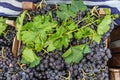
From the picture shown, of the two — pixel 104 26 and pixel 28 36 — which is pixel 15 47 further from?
pixel 104 26

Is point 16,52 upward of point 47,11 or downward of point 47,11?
downward

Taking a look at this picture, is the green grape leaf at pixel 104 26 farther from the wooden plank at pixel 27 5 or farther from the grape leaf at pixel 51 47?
the wooden plank at pixel 27 5

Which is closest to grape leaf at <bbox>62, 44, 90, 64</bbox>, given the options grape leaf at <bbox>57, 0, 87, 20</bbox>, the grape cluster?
the grape cluster

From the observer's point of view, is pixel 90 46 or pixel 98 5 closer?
pixel 90 46

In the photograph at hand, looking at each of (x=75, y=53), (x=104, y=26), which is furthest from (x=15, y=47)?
(x=104, y=26)

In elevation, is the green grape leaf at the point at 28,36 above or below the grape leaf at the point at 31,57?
above

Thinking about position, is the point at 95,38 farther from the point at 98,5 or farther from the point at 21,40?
the point at 21,40

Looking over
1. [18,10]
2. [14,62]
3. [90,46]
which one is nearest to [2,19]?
[18,10]

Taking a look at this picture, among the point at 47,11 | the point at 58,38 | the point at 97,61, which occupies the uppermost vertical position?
the point at 47,11

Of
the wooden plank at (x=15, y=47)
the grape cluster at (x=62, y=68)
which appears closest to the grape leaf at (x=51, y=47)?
the grape cluster at (x=62, y=68)
